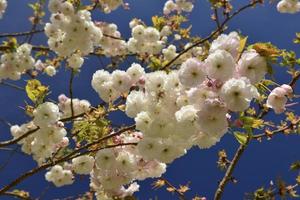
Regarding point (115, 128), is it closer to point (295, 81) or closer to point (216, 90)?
point (216, 90)

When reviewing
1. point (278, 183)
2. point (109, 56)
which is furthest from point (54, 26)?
point (278, 183)

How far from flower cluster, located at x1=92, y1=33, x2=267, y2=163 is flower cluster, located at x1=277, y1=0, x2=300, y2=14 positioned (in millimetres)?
Result: 6411

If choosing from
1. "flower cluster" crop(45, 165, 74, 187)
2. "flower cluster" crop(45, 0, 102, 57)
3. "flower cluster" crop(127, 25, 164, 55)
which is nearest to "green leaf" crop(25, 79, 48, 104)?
"flower cluster" crop(45, 0, 102, 57)

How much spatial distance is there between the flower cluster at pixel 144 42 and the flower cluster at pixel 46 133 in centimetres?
335

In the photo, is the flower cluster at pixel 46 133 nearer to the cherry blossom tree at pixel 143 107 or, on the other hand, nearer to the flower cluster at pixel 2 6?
the cherry blossom tree at pixel 143 107

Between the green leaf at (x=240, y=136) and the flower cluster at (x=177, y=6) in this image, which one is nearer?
the green leaf at (x=240, y=136)

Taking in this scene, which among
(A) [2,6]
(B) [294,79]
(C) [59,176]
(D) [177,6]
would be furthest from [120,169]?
(D) [177,6]

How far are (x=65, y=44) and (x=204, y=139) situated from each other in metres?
2.87

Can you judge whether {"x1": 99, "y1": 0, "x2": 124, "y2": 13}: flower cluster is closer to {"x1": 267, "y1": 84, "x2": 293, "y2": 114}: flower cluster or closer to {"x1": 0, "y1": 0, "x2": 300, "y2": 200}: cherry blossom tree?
{"x1": 0, "y1": 0, "x2": 300, "y2": 200}: cherry blossom tree

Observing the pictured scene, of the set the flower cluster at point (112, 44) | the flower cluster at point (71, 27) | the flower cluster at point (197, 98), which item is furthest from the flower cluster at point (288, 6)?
the flower cluster at point (197, 98)

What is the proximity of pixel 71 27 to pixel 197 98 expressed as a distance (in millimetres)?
2823

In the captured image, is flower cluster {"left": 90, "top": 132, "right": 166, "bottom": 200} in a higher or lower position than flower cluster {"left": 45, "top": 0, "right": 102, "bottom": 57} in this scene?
lower

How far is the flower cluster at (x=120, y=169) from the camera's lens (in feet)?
13.2

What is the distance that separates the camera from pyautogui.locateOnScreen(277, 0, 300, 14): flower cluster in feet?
29.7
